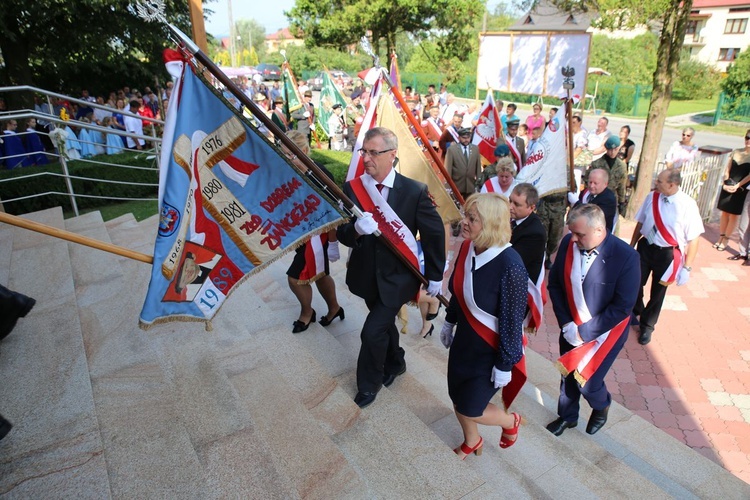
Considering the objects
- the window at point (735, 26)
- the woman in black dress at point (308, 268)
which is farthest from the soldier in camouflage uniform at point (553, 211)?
the window at point (735, 26)

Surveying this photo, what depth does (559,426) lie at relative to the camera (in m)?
4.07

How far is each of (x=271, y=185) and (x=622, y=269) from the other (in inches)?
101

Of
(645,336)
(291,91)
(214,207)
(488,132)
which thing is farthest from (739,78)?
(214,207)

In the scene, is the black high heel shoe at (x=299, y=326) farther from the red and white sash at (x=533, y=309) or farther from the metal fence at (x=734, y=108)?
the metal fence at (x=734, y=108)

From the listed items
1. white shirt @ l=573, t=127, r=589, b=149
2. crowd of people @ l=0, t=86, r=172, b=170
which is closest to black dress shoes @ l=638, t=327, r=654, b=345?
white shirt @ l=573, t=127, r=589, b=149

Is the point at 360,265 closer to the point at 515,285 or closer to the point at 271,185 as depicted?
the point at 271,185

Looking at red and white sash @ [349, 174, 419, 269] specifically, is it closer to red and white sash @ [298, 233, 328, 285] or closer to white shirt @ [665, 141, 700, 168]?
red and white sash @ [298, 233, 328, 285]

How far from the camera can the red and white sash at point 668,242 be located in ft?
17.2

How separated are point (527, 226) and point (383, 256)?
1.44 metres

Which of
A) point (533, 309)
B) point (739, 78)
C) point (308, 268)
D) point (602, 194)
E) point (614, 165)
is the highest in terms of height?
point (602, 194)

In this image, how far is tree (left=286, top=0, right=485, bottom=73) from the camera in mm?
21703

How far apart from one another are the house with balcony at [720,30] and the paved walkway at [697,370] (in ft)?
144

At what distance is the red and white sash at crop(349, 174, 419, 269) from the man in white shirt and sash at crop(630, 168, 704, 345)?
2.98 metres

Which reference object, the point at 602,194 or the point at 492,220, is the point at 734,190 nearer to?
the point at 602,194
